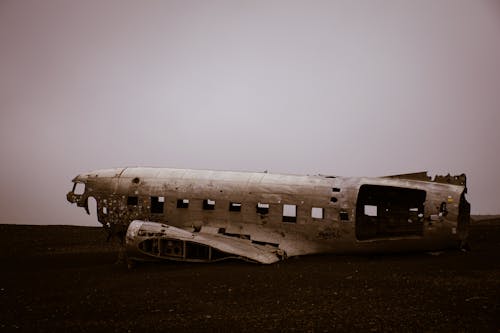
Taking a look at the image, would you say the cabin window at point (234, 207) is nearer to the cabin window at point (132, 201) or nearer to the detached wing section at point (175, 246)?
the detached wing section at point (175, 246)

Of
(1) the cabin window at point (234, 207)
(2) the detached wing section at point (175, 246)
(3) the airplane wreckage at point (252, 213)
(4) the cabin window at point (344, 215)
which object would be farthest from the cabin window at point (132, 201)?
(4) the cabin window at point (344, 215)

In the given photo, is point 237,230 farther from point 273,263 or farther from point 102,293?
point 102,293

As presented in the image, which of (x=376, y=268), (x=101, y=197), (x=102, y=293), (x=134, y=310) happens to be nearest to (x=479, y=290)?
(x=376, y=268)

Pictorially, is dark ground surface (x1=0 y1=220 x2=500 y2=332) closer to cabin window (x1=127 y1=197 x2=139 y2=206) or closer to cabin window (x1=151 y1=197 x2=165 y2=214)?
cabin window (x1=127 y1=197 x2=139 y2=206)

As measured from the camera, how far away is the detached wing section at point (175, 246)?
656 inches

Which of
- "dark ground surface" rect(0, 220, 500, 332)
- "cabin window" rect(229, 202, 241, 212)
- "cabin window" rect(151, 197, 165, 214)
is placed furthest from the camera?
"cabin window" rect(151, 197, 165, 214)

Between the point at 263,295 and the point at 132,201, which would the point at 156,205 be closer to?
the point at 132,201

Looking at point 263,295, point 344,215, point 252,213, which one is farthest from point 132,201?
point 263,295

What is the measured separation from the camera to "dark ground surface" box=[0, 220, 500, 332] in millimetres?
10180

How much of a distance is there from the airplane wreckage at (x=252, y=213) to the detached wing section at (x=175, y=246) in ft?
0.11

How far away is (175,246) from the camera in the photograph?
55.9 feet

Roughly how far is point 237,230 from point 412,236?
6245 mm

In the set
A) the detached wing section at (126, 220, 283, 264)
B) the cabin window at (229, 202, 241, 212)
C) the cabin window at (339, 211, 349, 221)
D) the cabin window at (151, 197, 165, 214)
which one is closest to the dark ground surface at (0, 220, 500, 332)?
the detached wing section at (126, 220, 283, 264)

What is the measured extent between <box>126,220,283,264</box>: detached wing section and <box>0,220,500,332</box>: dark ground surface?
368 millimetres
